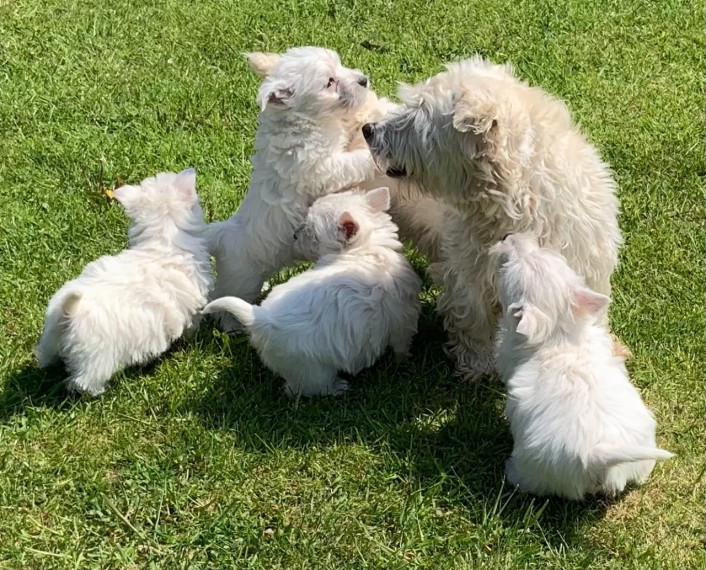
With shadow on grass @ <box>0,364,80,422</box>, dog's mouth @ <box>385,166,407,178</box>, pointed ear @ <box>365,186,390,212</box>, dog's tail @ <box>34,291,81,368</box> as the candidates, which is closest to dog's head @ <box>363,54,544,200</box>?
dog's mouth @ <box>385,166,407,178</box>

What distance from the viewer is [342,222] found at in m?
4.15

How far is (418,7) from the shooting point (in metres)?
7.25

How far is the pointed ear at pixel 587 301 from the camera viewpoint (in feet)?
11.3

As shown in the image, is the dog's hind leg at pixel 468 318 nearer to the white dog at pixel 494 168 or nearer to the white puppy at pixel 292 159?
the white dog at pixel 494 168

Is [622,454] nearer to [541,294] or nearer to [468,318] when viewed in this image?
[541,294]

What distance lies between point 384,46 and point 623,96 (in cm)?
202

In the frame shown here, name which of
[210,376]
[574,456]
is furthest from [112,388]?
[574,456]

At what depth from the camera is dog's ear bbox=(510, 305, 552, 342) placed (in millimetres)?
3328

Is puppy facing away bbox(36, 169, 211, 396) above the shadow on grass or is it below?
above

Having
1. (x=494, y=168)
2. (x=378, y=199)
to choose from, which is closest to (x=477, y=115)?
(x=494, y=168)

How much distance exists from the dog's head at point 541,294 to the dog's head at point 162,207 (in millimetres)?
1789

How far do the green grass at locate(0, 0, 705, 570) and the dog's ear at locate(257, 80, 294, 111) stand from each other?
118 centimetres

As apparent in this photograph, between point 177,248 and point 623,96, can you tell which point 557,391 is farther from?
point 623,96

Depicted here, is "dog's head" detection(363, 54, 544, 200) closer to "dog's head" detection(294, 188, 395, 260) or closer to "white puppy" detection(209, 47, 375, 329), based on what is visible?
"dog's head" detection(294, 188, 395, 260)
